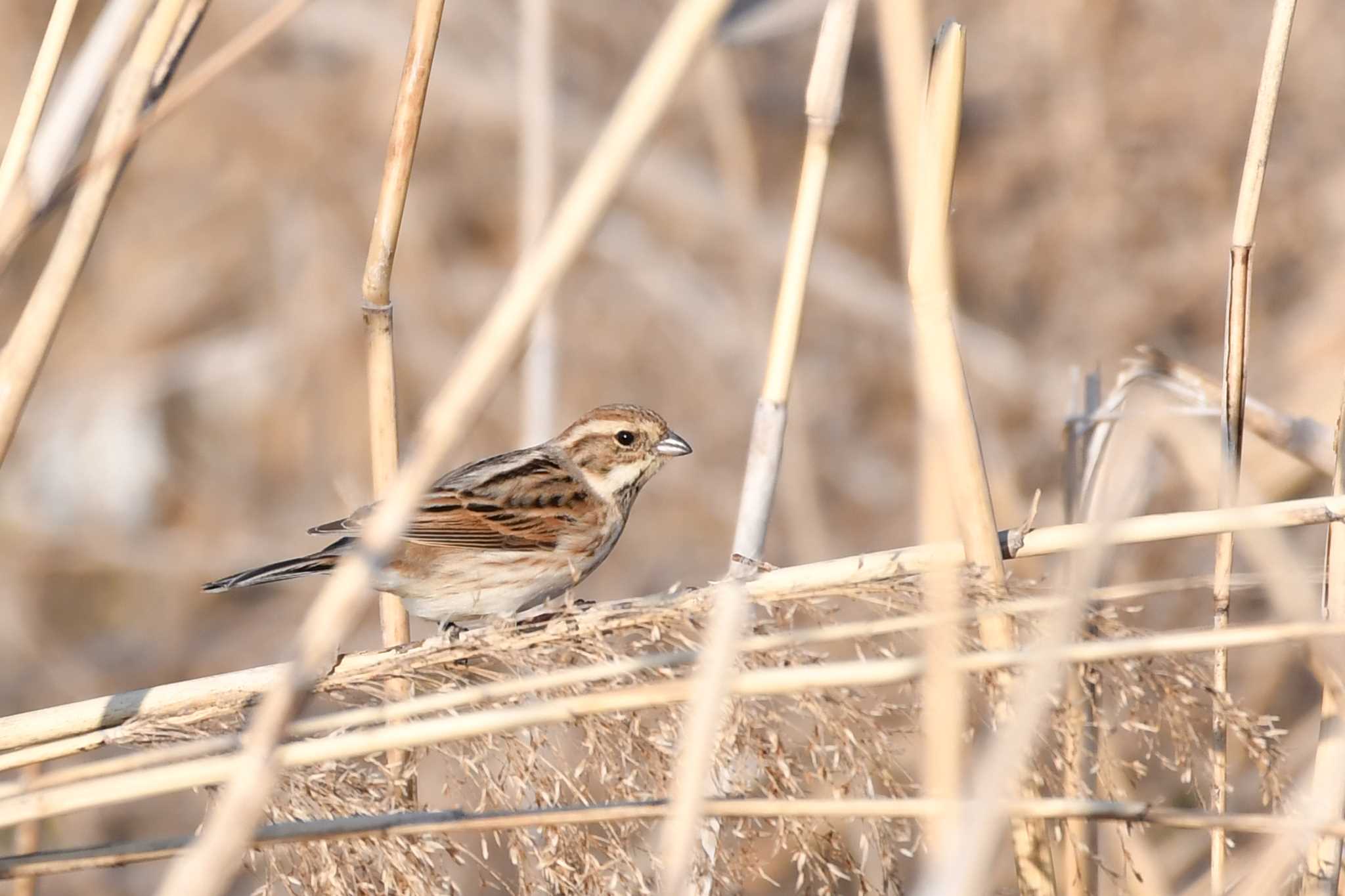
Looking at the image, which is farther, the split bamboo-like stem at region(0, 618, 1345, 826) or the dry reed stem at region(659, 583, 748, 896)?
the split bamboo-like stem at region(0, 618, 1345, 826)

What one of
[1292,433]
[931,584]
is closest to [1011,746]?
[931,584]

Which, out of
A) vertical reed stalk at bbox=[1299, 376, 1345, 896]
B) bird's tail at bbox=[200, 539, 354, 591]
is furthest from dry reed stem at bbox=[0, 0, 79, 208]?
vertical reed stalk at bbox=[1299, 376, 1345, 896]

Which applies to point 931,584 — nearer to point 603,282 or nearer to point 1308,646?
point 1308,646

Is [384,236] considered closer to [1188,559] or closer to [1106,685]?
[1106,685]

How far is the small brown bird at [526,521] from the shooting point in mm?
3703

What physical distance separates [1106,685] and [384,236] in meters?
1.44

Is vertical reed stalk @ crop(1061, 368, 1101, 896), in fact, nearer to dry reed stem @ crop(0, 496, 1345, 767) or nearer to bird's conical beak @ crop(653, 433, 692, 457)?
dry reed stem @ crop(0, 496, 1345, 767)

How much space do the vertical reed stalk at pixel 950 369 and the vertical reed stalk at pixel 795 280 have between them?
17 cm

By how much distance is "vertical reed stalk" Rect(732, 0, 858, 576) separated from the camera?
2139mm

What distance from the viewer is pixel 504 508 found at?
3863mm

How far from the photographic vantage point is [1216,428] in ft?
12.6

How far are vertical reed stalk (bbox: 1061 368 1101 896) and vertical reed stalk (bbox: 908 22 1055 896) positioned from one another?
0.09 meters

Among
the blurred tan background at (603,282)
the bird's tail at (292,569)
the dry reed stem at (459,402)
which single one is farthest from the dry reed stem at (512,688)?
the blurred tan background at (603,282)

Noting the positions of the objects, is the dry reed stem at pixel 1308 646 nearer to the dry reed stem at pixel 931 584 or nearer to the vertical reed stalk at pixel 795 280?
the dry reed stem at pixel 931 584
